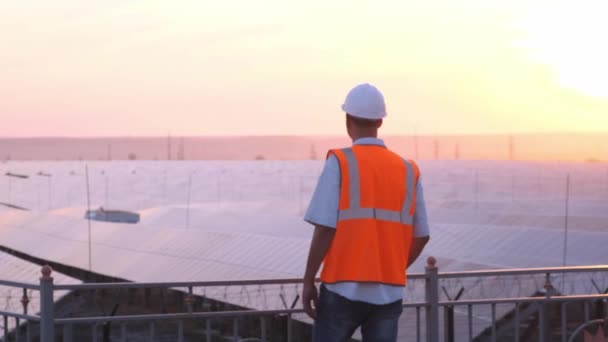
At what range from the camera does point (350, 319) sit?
609 cm

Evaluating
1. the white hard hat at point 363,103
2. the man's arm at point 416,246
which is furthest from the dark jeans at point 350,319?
the white hard hat at point 363,103

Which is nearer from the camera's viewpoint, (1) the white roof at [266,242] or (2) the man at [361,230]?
(2) the man at [361,230]

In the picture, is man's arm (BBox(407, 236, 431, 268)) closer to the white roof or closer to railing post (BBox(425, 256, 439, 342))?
railing post (BBox(425, 256, 439, 342))

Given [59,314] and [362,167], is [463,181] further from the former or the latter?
[362,167]

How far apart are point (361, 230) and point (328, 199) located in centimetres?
29

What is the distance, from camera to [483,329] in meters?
22.0

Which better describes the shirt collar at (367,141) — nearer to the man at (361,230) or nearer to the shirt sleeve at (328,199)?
the man at (361,230)

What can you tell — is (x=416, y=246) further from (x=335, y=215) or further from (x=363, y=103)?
(x=363, y=103)

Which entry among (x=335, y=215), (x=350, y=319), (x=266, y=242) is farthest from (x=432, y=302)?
(x=266, y=242)

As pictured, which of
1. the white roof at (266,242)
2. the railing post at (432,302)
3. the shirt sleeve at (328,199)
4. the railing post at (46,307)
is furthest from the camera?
the white roof at (266,242)

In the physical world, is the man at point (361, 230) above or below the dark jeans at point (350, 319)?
above

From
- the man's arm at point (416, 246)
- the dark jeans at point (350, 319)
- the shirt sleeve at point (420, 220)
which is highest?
the shirt sleeve at point (420, 220)

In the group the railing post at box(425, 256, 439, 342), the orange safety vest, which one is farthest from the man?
the railing post at box(425, 256, 439, 342)

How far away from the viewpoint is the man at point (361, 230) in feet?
19.2
